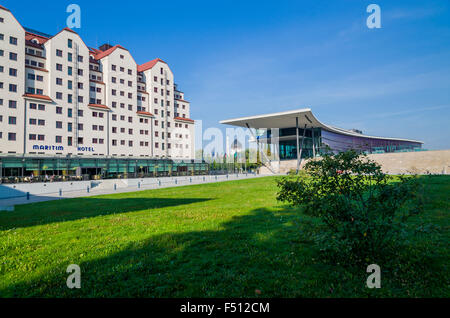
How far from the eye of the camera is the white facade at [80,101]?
41.9 metres

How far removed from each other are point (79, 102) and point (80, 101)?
0.30 m

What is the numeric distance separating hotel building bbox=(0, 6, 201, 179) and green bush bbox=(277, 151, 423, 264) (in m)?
50.9

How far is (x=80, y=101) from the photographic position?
50.2 metres

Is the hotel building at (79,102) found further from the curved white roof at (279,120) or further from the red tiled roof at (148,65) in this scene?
the curved white roof at (279,120)

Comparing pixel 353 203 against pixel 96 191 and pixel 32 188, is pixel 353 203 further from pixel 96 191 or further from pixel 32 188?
pixel 32 188

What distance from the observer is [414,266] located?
15.1 ft

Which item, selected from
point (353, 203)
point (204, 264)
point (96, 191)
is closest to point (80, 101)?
point (96, 191)

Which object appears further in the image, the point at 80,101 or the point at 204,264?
the point at 80,101
